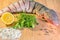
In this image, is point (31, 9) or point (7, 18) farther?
point (31, 9)

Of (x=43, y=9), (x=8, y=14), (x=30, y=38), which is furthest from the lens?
(x=43, y=9)

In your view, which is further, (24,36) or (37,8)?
(37,8)

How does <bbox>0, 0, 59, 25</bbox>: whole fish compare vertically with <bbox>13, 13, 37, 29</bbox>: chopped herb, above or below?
above

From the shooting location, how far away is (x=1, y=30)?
4.18ft

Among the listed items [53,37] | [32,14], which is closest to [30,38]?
[53,37]

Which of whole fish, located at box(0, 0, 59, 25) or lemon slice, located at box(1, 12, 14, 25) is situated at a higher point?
whole fish, located at box(0, 0, 59, 25)

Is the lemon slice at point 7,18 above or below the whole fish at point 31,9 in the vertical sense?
below

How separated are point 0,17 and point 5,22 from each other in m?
0.12

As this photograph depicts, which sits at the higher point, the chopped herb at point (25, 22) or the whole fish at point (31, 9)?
the whole fish at point (31, 9)

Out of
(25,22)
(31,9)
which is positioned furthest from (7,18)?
(31,9)

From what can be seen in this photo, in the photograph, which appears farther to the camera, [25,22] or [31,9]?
[31,9]

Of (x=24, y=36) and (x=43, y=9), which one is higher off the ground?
(x=43, y=9)

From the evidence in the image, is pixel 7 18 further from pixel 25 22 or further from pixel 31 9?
pixel 31 9

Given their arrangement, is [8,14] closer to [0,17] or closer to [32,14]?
[0,17]
